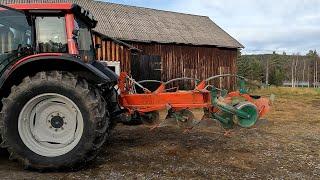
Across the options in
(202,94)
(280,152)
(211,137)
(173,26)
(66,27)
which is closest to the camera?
(66,27)

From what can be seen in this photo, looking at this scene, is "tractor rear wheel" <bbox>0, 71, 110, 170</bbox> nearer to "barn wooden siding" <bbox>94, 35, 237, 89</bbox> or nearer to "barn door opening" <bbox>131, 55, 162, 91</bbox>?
"barn wooden siding" <bbox>94, 35, 237, 89</bbox>

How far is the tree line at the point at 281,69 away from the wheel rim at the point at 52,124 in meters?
63.5

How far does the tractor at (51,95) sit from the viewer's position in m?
5.85

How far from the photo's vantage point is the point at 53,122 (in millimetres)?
6109

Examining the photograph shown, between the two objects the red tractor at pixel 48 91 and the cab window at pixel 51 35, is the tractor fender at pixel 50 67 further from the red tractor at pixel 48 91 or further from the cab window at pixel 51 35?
the cab window at pixel 51 35

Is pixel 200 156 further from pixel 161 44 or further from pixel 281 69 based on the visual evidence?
pixel 281 69

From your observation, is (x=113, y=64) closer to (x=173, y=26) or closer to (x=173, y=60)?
(x=173, y=60)

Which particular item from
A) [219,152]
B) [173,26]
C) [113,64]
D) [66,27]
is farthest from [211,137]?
[173,26]

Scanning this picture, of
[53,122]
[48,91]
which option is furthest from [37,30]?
[53,122]

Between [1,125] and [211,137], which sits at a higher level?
[1,125]

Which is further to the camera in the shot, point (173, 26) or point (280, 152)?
point (173, 26)

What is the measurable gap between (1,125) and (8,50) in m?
1.20

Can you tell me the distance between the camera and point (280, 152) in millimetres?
7512

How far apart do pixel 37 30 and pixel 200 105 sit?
280 cm
